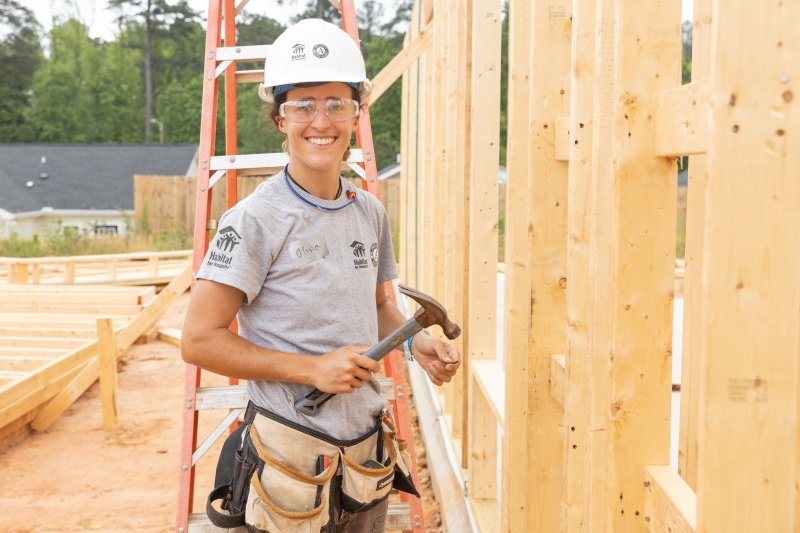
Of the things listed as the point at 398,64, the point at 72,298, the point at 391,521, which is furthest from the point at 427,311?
the point at 72,298

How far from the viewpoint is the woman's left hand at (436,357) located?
2.64m

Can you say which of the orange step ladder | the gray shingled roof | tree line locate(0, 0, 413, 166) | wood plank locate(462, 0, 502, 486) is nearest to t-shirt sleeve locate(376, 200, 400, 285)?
the orange step ladder

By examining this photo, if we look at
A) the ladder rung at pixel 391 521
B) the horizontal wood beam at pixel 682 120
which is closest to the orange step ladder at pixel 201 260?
the ladder rung at pixel 391 521

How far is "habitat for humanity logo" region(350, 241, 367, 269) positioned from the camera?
8.16 feet

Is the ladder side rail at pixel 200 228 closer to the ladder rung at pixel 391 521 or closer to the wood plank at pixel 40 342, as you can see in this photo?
the ladder rung at pixel 391 521

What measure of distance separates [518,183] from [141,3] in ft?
170

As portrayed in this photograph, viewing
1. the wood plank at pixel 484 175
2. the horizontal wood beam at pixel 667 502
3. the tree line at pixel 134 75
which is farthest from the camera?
the tree line at pixel 134 75

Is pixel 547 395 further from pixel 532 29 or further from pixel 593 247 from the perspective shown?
pixel 532 29

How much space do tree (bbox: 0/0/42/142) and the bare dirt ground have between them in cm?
3930

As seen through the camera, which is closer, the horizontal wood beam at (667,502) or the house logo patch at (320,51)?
the horizontal wood beam at (667,502)

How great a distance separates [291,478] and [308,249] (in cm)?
66

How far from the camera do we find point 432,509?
16.6 ft

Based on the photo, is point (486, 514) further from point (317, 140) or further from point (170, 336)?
point (170, 336)

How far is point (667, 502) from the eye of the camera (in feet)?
5.70
